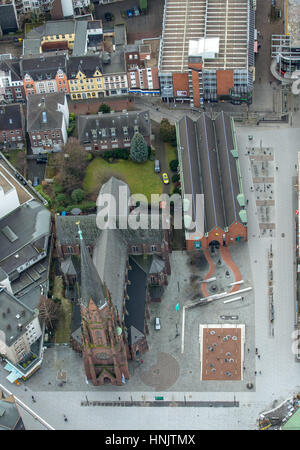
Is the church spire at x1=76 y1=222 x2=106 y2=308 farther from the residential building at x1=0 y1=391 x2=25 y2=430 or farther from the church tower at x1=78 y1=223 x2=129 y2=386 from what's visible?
the residential building at x1=0 y1=391 x2=25 y2=430

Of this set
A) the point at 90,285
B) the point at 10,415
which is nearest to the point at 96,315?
the point at 90,285

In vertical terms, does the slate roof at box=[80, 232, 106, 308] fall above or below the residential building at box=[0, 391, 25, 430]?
above

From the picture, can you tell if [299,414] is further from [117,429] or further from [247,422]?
[117,429]

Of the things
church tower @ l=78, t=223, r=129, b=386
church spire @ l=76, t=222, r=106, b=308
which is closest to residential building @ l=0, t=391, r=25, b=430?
church tower @ l=78, t=223, r=129, b=386

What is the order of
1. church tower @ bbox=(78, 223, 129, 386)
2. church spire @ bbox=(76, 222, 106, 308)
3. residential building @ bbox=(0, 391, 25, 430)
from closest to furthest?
church spire @ bbox=(76, 222, 106, 308)
church tower @ bbox=(78, 223, 129, 386)
residential building @ bbox=(0, 391, 25, 430)

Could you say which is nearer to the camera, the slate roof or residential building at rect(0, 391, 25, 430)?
the slate roof

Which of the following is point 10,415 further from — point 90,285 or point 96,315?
point 90,285
